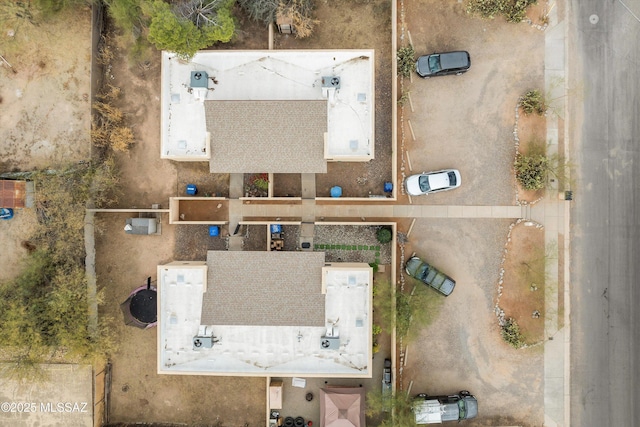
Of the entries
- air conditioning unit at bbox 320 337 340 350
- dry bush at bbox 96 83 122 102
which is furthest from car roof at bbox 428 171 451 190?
dry bush at bbox 96 83 122 102

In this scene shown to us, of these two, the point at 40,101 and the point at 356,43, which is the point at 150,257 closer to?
the point at 40,101

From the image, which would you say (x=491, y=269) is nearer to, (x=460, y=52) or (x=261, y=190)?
(x=460, y=52)

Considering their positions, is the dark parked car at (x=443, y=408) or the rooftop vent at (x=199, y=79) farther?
the dark parked car at (x=443, y=408)

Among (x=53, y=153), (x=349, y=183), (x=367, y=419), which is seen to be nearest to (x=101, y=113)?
(x=53, y=153)

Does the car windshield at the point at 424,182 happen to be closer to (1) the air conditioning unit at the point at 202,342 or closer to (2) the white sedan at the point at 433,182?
(2) the white sedan at the point at 433,182

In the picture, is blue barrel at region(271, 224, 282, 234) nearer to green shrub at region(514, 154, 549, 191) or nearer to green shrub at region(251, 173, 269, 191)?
green shrub at region(251, 173, 269, 191)

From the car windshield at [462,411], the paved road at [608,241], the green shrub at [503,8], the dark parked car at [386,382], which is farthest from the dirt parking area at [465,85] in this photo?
the car windshield at [462,411]

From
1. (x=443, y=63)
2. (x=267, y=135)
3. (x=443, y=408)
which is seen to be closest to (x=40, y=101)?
(x=267, y=135)
